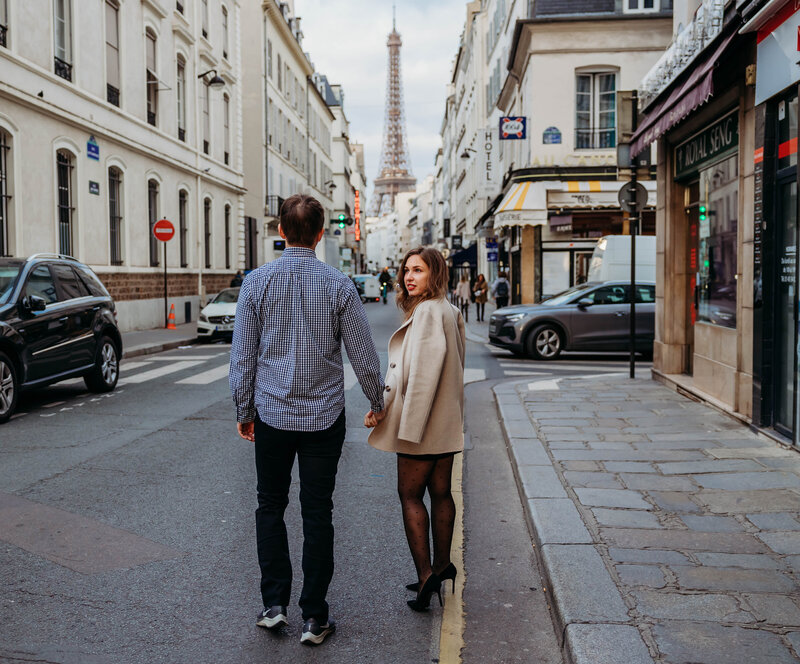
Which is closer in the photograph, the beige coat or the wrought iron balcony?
the beige coat

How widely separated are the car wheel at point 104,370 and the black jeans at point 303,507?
8.06 meters

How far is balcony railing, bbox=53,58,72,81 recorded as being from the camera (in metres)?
19.2

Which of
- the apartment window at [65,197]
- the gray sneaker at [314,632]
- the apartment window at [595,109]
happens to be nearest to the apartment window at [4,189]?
the apartment window at [65,197]

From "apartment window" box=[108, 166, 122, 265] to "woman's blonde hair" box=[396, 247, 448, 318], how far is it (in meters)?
20.1

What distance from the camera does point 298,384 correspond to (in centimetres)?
351

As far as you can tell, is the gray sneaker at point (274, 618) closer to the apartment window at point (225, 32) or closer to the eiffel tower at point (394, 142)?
the apartment window at point (225, 32)

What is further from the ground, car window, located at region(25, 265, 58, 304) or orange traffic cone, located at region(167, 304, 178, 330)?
car window, located at region(25, 265, 58, 304)

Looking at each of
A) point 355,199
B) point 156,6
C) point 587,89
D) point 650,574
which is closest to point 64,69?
point 156,6

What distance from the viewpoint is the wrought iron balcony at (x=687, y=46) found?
8.41 metres

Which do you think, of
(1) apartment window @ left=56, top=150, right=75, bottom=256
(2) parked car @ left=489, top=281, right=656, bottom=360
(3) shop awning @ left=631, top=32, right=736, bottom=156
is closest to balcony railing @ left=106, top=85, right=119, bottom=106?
(1) apartment window @ left=56, top=150, right=75, bottom=256

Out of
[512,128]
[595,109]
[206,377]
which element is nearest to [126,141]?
[512,128]

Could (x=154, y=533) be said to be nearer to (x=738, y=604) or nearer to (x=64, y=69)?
(x=738, y=604)

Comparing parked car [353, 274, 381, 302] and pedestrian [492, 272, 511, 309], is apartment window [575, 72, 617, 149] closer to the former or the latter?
pedestrian [492, 272, 511, 309]

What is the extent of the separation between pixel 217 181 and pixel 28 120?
13.7 meters
